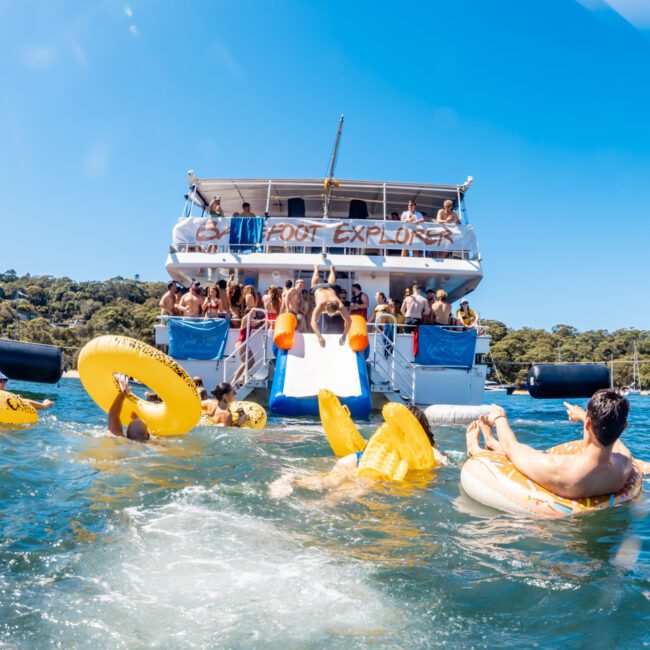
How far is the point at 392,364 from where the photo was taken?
13125 millimetres

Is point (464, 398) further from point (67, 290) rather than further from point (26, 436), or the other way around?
point (67, 290)

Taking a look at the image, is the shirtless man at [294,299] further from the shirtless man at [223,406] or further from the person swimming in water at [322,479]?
the person swimming in water at [322,479]

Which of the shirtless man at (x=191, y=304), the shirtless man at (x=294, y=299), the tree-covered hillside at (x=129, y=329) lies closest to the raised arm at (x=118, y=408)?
the shirtless man at (x=294, y=299)

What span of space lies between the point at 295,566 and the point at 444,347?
33.0 feet

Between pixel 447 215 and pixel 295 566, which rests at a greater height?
pixel 447 215

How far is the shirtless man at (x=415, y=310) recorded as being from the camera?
13703 millimetres

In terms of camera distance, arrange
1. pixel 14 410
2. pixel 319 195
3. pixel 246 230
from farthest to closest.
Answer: pixel 319 195
pixel 246 230
pixel 14 410

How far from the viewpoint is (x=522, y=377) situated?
181ft

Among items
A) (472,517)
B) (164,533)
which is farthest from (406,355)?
(164,533)

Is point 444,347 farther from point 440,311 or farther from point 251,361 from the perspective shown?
point 251,361

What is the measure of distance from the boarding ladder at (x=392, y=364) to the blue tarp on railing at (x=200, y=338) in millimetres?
3451

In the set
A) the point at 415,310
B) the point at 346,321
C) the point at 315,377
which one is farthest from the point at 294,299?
the point at 415,310

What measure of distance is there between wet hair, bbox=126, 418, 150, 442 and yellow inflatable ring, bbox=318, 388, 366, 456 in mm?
2457

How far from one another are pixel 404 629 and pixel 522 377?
182 feet
